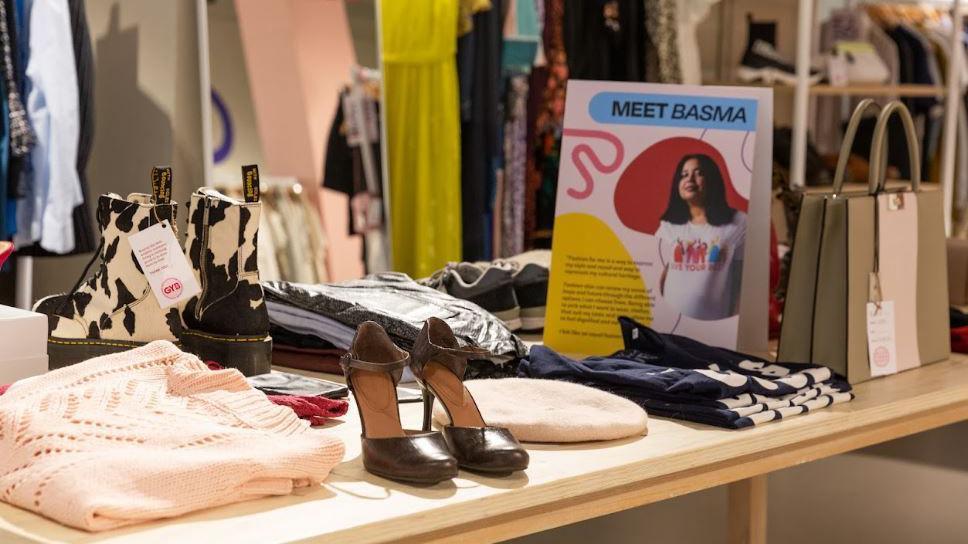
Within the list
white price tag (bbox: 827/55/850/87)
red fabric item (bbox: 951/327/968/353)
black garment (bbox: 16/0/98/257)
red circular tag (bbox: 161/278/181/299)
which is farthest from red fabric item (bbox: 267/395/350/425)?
white price tag (bbox: 827/55/850/87)

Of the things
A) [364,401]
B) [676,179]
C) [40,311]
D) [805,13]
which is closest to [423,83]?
[805,13]

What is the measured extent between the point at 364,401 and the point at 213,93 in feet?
9.41

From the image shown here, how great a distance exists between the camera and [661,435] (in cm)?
160

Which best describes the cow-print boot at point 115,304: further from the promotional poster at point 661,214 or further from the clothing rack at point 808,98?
the clothing rack at point 808,98

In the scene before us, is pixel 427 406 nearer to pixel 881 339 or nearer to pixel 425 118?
pixel 881 339

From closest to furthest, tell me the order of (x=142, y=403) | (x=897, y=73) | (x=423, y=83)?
(x=142, y=403), (x=423, y=83), (x=897, y=73)

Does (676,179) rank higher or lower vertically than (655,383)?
higher

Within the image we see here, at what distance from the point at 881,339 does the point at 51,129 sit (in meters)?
2.43

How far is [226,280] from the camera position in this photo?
5.67ft

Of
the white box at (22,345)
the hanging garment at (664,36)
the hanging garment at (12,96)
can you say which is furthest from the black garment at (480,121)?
the white box at (22,345)

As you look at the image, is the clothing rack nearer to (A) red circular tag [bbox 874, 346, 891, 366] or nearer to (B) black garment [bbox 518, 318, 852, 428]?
(A) red circular tag [bbox 874, 346, 891, 366]

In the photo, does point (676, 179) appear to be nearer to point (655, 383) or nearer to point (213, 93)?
point (655, 383)

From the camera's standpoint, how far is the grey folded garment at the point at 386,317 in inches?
74.5

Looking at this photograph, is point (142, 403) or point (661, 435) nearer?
point (142, 403)
